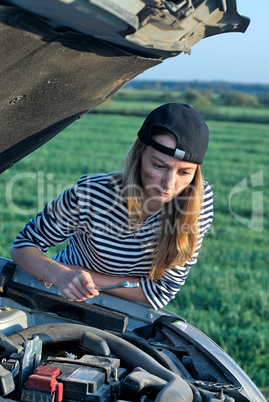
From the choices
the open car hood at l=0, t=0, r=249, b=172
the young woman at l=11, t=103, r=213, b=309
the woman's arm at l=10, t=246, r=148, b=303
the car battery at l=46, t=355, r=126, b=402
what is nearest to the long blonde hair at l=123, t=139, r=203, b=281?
the young woman at l=11, t=103, r=213, b=309

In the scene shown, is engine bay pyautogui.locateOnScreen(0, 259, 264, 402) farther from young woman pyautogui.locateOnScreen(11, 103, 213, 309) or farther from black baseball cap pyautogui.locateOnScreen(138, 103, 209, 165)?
black baseball cap pyautogui.locateOnScreen(138, 103, 209, 165)

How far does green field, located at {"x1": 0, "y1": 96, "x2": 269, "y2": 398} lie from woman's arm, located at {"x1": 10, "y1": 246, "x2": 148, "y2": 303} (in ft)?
1.93

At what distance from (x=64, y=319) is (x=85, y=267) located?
0.37 metres

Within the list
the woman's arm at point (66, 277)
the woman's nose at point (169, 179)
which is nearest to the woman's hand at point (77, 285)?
the woman's arm at point (66, 277)

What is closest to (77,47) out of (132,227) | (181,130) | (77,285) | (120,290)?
(181,130)

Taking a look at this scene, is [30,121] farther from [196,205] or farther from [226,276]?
[226,276]

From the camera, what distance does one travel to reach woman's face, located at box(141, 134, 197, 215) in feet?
6.98

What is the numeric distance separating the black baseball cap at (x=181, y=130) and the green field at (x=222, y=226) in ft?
2.22

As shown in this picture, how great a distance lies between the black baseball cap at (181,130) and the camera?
2094 mm

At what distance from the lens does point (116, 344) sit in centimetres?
190

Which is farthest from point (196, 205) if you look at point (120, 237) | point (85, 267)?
point (85, 267)

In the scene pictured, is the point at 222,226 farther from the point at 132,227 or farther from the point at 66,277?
the point at 66,277

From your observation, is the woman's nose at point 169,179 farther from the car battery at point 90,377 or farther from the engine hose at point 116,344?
the car battery at point 90,377

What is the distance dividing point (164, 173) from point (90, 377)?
0.82m
